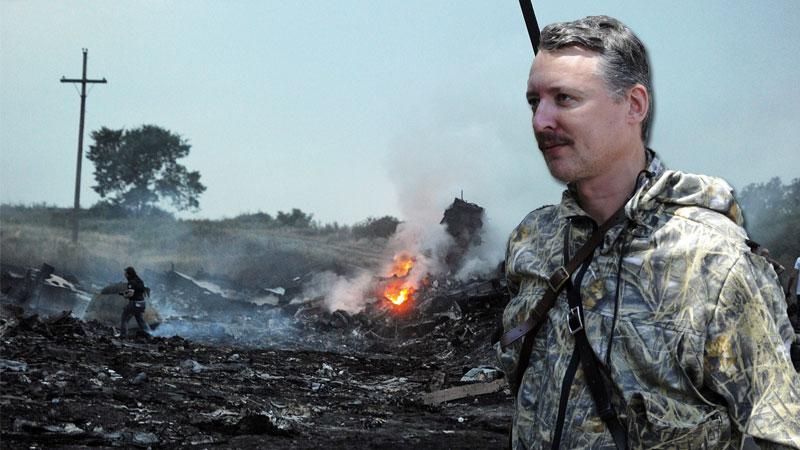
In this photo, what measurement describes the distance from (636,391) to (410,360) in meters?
15.0

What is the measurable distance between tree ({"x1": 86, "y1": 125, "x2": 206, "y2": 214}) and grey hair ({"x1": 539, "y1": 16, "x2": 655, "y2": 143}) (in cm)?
4473

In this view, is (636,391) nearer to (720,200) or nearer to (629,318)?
(629,318)

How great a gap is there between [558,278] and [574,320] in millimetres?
119

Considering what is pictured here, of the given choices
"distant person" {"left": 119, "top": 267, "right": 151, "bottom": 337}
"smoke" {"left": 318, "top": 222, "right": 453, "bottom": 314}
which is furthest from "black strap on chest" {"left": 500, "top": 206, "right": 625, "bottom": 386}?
"smoke" {"left": 318, "top": 222, "right": 453, "bottom": 314}

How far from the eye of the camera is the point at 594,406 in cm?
193

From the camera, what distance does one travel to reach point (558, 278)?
80.4 inches

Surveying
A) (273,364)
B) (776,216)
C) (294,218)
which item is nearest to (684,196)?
(273,364)

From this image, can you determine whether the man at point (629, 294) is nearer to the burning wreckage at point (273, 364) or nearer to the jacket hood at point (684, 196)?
the jacket hood at point (684, 196)

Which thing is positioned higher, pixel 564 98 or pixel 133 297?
pixel 564 98

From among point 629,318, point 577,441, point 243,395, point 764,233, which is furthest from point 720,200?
point 764,233

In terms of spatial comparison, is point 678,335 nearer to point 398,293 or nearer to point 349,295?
point 398,293

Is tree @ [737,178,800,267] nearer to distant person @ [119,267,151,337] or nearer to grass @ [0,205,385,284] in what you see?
distant person @ [119,267,151,337]

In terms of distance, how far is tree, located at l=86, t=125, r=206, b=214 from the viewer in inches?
1754

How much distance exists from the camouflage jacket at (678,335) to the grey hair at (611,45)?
246mm
